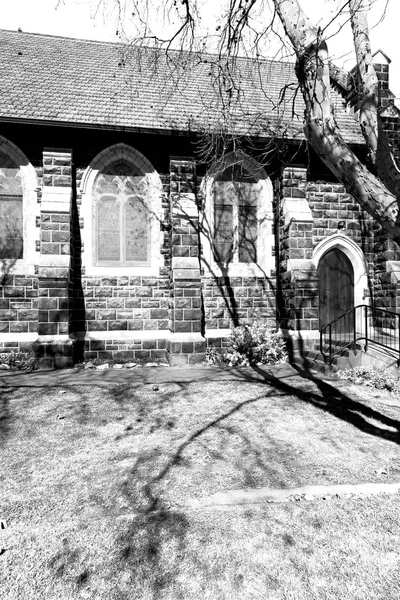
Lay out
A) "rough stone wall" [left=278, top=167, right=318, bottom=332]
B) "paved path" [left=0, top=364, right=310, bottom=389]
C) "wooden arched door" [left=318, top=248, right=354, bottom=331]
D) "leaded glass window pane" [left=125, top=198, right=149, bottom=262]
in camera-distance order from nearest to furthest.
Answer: "paved path" [left=0, top=364, right=310, bottom=389] → "rough stone wall" [left=278, top=167, right=318, bottom=332] → "leaded glass window pane" [left=125, top=198, right=149, bottom=262] → "wooden arched door" [left=318, top=248, right=354, bottom=331]

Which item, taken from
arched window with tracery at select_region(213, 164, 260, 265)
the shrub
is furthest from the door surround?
the shrub

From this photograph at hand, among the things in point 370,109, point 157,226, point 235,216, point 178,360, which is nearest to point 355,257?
point 235,216

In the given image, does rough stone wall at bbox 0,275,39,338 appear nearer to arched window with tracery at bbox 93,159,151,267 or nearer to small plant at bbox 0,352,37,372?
small plant at bbox 0,352,37,372

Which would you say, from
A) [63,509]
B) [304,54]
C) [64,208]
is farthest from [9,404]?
[304,54]

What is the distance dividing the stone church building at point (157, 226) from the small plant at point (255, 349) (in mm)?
537

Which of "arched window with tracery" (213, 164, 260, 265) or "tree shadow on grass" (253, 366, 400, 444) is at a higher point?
"arched window with tracery" (213, 164, 260, 265)

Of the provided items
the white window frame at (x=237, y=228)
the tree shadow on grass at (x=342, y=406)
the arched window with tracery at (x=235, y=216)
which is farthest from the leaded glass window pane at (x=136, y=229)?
the tree shadow on grass at (x=342, y=406)

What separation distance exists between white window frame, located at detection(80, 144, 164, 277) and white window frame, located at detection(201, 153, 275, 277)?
1234mm

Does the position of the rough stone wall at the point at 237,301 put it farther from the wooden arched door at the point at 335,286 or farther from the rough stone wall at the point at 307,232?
the wooden arched door at the point at 335,286

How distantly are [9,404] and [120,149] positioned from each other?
22.9 feet

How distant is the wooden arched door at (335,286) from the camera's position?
459 inches

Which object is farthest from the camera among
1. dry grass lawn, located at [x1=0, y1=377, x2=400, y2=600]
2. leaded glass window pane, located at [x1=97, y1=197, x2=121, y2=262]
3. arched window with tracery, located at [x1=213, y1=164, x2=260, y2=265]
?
arched window with tracery, located at [x1=213, y1=164, x2=260, y2=265]

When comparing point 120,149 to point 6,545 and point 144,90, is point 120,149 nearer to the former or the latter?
point 144,90

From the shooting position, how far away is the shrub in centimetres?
1029
